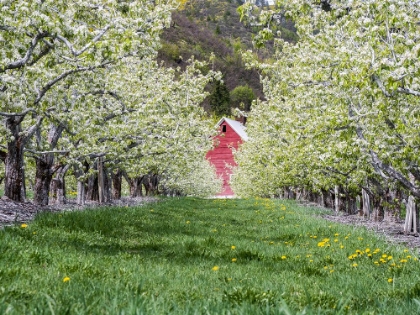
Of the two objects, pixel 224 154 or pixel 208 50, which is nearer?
pixel 224 154

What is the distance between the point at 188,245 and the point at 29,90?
21.6 feet

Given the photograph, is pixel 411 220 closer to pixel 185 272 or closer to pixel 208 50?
pixel 185 272

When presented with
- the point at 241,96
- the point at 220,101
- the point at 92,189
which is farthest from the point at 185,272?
the point at 241,96

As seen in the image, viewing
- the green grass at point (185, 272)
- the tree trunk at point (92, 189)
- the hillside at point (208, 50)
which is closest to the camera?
the green grass at point (185, 272)

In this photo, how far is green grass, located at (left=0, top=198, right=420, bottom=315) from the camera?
398 centimetres

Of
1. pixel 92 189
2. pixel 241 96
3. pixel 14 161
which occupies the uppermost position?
pixel 241 96

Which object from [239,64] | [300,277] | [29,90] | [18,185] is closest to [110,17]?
[29,90]

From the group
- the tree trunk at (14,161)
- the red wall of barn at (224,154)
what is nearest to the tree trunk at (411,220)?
the tree trunk at (14,161)

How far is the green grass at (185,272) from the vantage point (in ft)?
13.1

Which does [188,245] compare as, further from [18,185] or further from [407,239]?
[18,185]

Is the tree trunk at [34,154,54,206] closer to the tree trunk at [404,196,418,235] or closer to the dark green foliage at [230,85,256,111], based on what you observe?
the tree trunk at [404,196,418,235]

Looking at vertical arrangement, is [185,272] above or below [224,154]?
below

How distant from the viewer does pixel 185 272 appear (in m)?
6.48

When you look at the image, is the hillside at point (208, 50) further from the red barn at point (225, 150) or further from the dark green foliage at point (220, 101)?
the red barn at point (225, 150)
